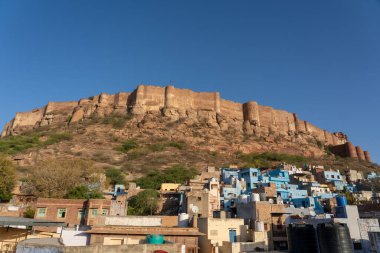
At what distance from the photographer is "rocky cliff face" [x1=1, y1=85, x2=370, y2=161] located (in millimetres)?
56469

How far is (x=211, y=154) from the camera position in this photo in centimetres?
4875

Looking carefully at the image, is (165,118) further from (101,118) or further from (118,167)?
(118,167)

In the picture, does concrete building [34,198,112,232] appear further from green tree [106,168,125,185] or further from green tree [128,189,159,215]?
green tree [106,168,125,185]

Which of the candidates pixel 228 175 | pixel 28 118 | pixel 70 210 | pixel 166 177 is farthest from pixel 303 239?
pixel 28 118

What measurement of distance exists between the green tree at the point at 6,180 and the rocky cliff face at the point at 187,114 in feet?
92.0

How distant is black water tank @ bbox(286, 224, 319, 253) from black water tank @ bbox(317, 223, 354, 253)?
33 centimetres

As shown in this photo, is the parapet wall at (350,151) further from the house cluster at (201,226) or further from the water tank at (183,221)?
the water tank at (183,221)

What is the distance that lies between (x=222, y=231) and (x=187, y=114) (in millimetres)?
43184

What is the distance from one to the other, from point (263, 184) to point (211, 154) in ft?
67.5

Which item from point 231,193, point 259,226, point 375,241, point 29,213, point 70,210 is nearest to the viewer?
point 375,241

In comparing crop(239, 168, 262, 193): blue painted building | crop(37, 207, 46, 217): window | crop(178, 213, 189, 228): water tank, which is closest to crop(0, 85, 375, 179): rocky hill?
crop(239, 168, 262, 193): blue painted building

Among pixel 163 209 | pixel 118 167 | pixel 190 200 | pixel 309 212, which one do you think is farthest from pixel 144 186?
pixel 309 212

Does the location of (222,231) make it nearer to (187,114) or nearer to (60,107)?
(187,114)

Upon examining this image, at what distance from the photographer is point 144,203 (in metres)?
24.5
